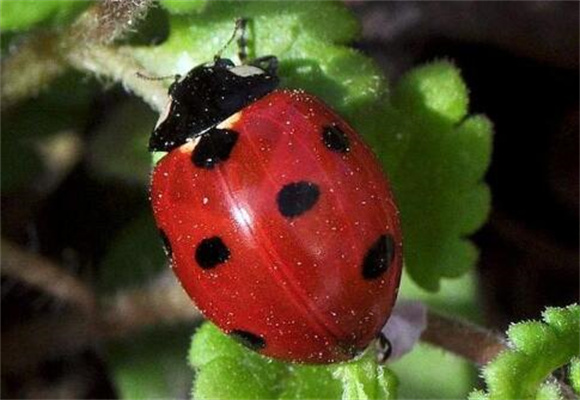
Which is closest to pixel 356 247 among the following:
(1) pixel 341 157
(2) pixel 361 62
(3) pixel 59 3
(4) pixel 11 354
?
(1) pixel 341 157

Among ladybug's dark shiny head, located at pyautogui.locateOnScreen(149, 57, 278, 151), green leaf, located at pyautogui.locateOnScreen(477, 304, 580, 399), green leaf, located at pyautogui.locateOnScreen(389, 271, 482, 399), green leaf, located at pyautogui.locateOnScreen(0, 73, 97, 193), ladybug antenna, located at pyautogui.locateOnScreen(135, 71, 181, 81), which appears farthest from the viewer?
green leaf, located at pyautogui.locateOnScreen(0, 73, 97, 193)

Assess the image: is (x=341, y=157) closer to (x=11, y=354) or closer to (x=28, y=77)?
(x=28, y=77)

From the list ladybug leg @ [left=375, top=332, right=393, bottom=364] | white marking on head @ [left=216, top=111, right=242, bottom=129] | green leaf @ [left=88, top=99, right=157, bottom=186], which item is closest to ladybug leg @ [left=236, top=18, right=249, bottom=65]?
white marking on head @ [left=216, top=111, right=242, bottom=129]

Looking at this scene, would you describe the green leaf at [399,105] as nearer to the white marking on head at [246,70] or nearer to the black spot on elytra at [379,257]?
the white marking on head at [246,70]

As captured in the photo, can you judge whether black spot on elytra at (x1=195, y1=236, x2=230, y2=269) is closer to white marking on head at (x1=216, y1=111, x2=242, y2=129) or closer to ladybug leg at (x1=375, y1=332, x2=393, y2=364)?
white marking on head at (x1=216, y1=111, x2=242, y2=129)

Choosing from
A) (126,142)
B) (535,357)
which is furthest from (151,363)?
(535,357)

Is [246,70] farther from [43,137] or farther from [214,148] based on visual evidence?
[43,137]

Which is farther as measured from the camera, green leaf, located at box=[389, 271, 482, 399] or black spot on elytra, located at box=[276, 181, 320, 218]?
green leaf, located at box=[389, 271, 482, 399]
